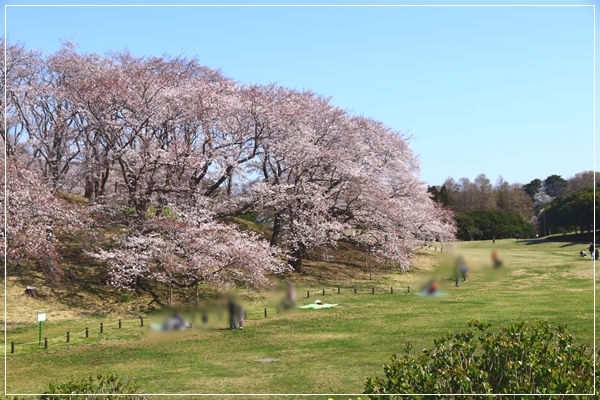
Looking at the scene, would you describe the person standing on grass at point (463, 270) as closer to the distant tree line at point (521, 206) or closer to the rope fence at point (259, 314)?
the distant tree line at point (521, 206)

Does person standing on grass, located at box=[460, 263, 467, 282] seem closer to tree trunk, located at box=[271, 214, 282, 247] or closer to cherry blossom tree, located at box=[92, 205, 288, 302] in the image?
cherry blossom tree, located at box=[92, 205, 288, 302]

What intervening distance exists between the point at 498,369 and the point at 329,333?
8330 mm

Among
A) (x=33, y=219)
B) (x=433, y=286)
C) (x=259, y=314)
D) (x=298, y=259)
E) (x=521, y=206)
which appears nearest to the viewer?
(x=521, y=206)

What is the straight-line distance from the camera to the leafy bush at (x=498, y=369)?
18.2 feet

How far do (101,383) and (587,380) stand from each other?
16.1 feet

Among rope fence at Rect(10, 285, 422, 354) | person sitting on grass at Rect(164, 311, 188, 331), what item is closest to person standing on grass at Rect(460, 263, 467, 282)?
person sitting on grass at Rect(164, 311, 188, 331)

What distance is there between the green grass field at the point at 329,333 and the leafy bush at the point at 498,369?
3.57ft

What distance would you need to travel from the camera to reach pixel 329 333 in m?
14.2

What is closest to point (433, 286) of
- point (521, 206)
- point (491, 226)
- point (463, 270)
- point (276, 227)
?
point (491, 226)

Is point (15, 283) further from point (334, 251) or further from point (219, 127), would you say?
point (334, 251)

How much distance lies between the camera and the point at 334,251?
18438 mm

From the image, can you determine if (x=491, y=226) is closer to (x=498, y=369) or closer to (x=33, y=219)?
(x=498, y=369)

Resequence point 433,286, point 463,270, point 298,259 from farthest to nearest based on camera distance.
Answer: point 298,259, point 433,286, point 463,270

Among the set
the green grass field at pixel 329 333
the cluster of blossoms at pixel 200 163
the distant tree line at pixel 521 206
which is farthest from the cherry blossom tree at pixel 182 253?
the distant tree line at pixel 521 206
